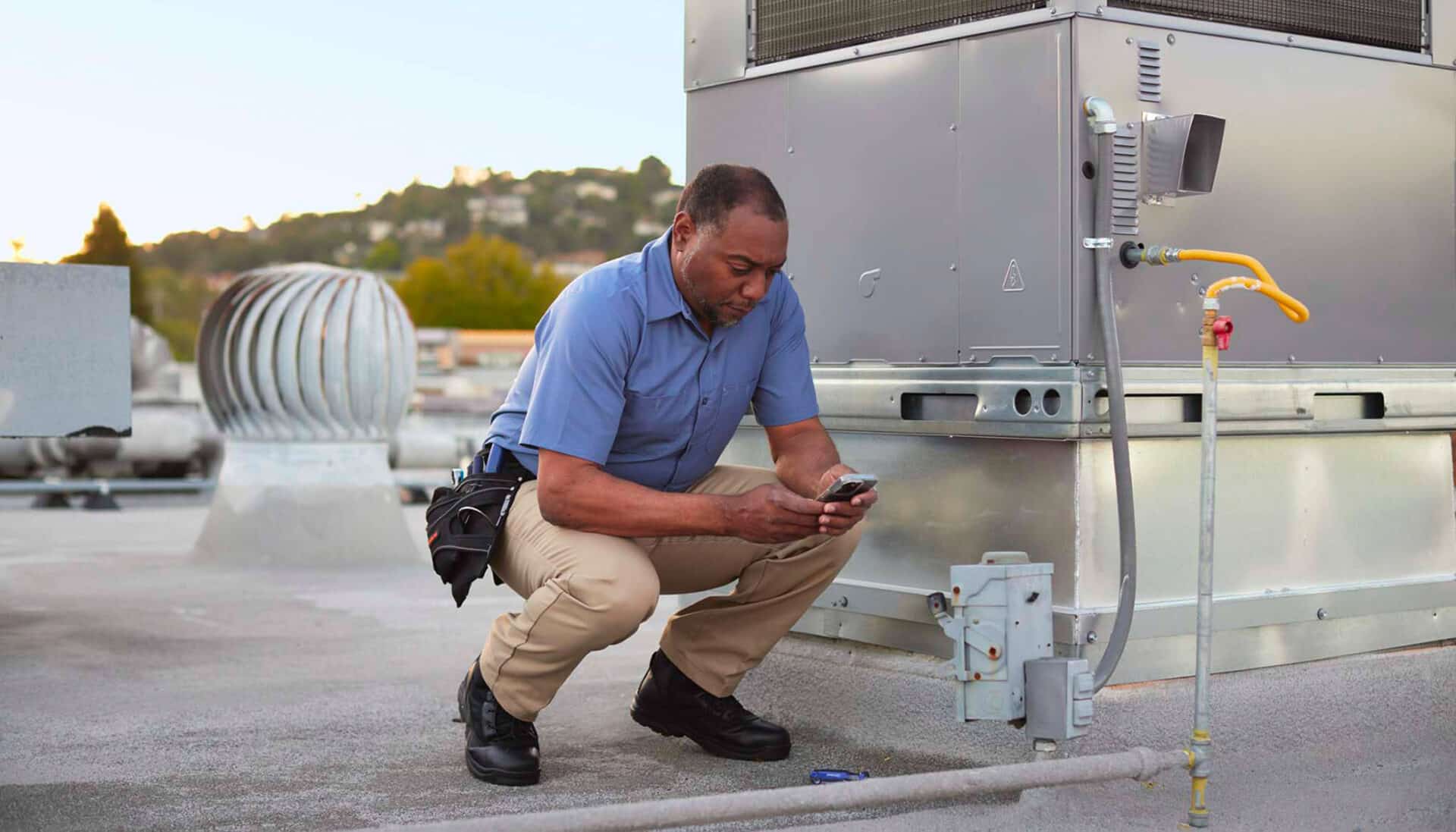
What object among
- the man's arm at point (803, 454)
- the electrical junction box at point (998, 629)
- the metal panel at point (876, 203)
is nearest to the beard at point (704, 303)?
the man's arm at point (803, 454)

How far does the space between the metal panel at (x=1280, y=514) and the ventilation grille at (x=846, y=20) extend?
101 centimetres

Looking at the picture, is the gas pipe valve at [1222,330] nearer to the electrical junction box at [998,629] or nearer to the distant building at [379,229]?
the electrical junction box at [998,629]

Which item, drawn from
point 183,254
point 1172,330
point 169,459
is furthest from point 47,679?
point 183,254

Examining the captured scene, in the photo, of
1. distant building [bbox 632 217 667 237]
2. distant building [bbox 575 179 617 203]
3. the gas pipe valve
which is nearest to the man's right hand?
the gas pipe valve

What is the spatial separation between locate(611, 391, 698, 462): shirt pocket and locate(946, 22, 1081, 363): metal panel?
66 cm

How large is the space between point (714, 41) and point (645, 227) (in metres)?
92.4

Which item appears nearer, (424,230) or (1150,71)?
(1150,71)

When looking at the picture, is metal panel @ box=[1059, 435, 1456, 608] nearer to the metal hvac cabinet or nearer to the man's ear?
the metal hvac cabinet

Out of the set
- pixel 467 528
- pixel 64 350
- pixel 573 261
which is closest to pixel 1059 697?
pixel 467 528

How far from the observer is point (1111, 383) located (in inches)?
123

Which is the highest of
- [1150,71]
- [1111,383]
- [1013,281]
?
[1150,71]

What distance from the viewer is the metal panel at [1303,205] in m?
3.30

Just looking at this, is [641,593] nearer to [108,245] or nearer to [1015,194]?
[1015,194]

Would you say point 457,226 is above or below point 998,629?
above
